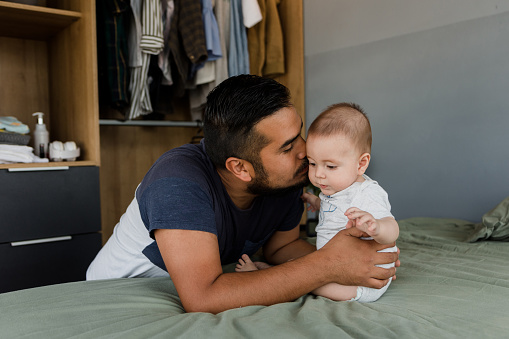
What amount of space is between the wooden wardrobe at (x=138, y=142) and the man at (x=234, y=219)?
5.54ft

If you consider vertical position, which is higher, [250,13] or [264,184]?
[250,13]

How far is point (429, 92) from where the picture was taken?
96.2 inches

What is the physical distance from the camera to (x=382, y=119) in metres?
2.70

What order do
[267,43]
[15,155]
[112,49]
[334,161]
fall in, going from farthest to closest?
[267,43] → [112,49] → [15,155] → [334,161]

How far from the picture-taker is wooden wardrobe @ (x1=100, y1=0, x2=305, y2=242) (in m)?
3.02

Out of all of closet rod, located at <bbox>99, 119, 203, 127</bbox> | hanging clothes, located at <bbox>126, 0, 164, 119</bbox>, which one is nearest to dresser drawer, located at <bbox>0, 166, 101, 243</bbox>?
closet rod, located at <bbox>99, 119, 203, 127</bbox>

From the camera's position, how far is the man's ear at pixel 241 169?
1.22m

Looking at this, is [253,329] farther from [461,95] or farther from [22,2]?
[22,2]

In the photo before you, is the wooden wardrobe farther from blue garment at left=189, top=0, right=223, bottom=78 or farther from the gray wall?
blue garment at left=189, top=0, right=223, bottom=78

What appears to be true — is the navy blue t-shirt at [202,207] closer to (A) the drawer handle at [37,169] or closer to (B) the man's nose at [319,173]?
(B) the man's nose at [319,173]

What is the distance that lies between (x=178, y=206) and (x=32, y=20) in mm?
1792

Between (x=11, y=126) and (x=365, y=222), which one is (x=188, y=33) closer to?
(x=11, y=126)

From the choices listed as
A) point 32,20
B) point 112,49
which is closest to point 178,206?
point 112,49

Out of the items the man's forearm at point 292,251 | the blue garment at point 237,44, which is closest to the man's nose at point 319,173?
the man's forearm at point 292,251
